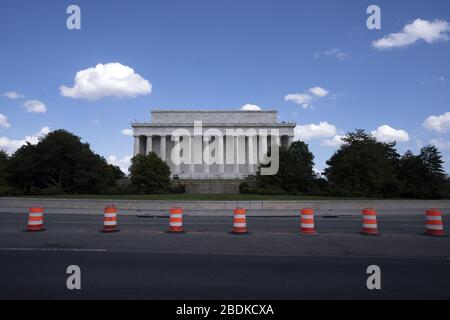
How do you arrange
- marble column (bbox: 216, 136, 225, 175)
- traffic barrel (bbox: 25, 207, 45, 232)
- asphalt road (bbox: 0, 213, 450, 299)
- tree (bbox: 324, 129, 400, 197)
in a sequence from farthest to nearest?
1. marble column (bbox: 216, 136, 225, 175)
2. tree (bbox: 324, 129, 400, 197)
3. traffic barrel (bbox: 25, 207, 45, 232)
4. asphalt road (bbox: 0, 213, 450, 299)

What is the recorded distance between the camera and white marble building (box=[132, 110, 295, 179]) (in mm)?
71875

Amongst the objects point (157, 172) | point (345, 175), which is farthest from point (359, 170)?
point (157, 172)

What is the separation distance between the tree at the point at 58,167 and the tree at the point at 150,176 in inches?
239

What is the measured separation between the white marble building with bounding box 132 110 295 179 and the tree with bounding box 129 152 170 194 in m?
30.8

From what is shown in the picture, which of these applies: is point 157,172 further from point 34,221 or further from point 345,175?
point 34,221

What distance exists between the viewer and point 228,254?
8.44m

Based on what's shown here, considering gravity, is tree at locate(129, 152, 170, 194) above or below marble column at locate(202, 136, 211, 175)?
below

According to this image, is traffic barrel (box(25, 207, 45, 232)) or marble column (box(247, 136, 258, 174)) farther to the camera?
marble column (box(247, 136, 258, 174))

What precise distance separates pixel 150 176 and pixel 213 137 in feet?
121

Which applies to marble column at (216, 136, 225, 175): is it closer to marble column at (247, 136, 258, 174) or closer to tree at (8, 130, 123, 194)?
marble column at (247, 136, 258, 174)

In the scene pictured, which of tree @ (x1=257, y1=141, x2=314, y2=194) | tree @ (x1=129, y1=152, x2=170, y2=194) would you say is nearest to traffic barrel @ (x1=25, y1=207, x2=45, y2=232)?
tree @ (x1=129, y1=152, x2=170, y2=194)
